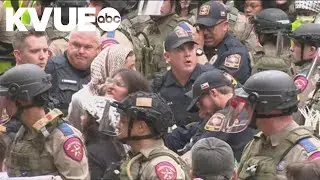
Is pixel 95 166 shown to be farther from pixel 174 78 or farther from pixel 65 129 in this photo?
pixel 174 78

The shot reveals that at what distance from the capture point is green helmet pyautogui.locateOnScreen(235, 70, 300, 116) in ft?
23.8

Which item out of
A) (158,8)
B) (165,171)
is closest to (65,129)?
(165,171)

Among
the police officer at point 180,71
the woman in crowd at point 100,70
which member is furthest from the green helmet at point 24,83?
the police officer at point 180,71

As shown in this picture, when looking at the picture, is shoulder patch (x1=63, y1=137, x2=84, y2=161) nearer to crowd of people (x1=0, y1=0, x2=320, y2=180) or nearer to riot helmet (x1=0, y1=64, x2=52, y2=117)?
crowd of people (x1=0, y1=0, x2=320, y2=180)

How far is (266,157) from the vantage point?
7.28 metres

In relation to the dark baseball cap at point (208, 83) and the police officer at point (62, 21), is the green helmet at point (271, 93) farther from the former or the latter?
the police officer at point (62, 21)

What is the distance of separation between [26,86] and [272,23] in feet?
15.1

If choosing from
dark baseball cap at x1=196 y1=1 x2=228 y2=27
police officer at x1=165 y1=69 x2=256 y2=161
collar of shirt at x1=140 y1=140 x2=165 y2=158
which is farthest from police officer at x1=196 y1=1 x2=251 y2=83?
collar of shirt at x1=140 y1=140 x2=165 y2=158

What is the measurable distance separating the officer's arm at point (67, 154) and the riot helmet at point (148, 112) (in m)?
0.38

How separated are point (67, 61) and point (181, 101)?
3.53 feet

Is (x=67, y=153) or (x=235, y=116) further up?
(x=235, y=116)

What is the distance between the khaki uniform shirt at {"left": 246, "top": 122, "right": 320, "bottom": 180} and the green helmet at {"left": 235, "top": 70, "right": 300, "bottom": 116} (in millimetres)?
148

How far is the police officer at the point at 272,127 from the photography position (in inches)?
281

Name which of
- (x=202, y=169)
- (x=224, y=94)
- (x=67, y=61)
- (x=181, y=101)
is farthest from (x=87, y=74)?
(x=202, y=169)
